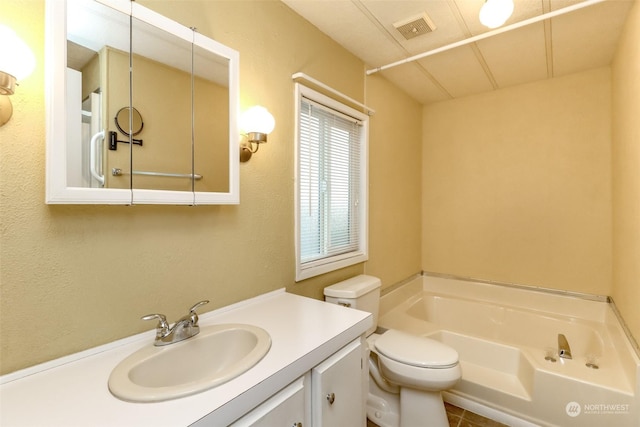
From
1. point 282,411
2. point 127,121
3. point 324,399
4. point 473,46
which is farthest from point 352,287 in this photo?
point 473,46

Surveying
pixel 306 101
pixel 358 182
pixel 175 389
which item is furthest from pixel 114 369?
pixel 358 182

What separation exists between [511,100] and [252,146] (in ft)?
8.36

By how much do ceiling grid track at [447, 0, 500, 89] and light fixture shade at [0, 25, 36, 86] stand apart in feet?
5.93

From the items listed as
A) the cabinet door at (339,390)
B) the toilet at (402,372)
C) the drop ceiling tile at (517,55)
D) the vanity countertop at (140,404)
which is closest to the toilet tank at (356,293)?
the toilet at (402,372)

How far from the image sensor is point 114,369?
89cm

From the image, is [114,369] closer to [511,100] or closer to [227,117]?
[227,117]

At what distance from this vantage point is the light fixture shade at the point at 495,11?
4.46 feet

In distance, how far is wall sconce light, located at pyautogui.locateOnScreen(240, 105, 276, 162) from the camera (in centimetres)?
140

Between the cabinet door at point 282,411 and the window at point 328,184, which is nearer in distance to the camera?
the cabinet door at point 282,411

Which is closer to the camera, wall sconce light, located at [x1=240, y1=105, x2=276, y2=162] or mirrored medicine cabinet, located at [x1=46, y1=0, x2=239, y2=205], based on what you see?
mirrored medicine cabinet, located at [x1=46, y1=0, x2=239, y2=205]

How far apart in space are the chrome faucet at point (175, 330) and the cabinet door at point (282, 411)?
0.42 metres

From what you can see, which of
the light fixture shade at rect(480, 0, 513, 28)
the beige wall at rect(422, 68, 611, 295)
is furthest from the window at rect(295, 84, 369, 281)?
the beige wall at rect(422, 68, 611, 295)

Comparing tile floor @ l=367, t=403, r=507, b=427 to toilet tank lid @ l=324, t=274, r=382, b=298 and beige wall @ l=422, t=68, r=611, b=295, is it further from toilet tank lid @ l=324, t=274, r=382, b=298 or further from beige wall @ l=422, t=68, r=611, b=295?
beige wall @ l=422, t=68, r=611, b=295

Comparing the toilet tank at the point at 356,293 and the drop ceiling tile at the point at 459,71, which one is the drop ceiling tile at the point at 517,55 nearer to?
the drop ceiling tile at the point at 459,71
